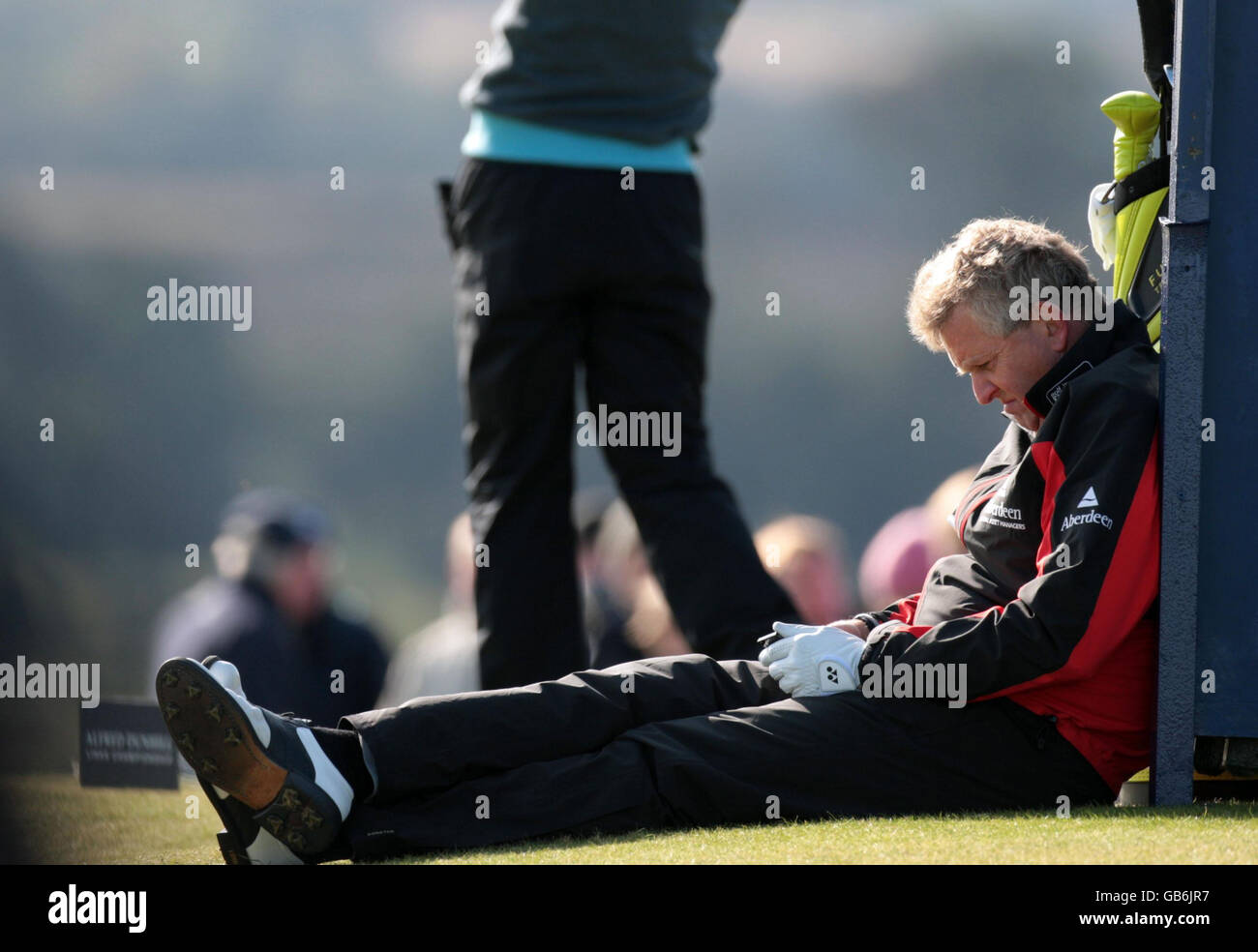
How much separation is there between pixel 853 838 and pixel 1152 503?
2.42 feet

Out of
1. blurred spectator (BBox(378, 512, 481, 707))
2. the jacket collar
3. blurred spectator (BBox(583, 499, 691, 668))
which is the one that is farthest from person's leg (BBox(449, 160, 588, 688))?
the jacket collar

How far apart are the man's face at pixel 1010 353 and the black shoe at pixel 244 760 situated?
4.28 feet


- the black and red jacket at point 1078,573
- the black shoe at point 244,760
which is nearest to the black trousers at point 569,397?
the black and red jacket at point 1078,573

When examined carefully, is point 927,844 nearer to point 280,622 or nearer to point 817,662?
point 817,662

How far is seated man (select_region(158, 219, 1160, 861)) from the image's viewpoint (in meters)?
2.72

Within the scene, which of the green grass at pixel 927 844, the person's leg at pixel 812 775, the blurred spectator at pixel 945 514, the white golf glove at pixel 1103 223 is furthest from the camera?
the blurred spectator at pixel 945 514

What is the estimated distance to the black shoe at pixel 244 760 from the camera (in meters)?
2.62

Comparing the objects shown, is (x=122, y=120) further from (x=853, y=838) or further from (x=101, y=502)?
(x=853, y=838)

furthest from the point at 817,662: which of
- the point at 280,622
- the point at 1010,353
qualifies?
the point at 280,622

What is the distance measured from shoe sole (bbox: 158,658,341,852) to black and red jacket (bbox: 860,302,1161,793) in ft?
3.17

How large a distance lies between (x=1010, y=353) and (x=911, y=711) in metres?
0.63

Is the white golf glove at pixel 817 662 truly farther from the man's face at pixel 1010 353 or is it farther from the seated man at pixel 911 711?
the man's face at pixel 1010 353

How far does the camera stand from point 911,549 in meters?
4.57
